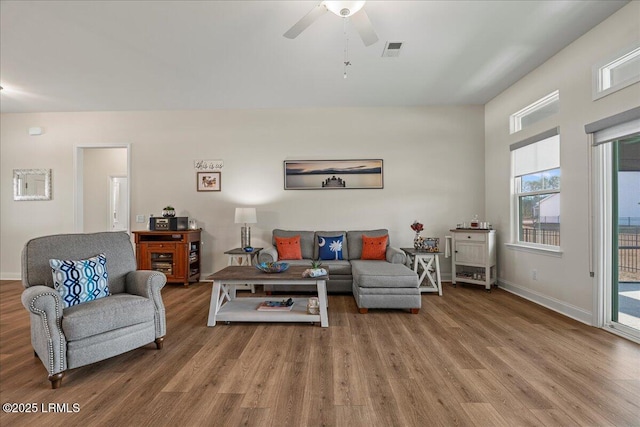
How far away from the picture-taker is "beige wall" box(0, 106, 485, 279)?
4.95m

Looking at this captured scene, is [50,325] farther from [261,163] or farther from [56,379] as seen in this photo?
[261,163]

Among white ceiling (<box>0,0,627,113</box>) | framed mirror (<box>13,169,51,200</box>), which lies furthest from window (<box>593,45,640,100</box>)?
framed mirror (<box>13,169,51,200</box>)

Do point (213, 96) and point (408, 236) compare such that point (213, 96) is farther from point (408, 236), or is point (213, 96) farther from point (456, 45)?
point (408, 236)

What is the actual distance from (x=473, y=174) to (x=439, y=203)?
0.77 meters

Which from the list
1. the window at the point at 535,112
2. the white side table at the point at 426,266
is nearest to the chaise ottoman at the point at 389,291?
the white side table at the point at 426,266

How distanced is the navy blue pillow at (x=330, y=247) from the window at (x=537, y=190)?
260 cm

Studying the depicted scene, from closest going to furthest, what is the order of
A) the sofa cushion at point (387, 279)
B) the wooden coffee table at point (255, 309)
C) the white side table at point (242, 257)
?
the wooden coffee table at point (255, 309) → the sofa cushion at point (387, 279) → the white side table at point (242, 257)

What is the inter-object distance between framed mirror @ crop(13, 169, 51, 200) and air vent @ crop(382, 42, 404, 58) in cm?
601

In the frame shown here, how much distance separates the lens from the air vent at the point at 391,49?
304cm

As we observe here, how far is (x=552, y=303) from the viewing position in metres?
3.39

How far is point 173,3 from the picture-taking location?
8.05ft

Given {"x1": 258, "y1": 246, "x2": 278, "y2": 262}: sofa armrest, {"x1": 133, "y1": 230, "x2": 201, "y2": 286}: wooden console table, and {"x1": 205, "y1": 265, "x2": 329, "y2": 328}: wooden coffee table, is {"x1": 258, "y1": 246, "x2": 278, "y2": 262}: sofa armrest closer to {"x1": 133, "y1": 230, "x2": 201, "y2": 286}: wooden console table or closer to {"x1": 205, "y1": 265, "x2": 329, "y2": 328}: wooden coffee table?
{"x1": 205, "y1": 265, "x2": 329, "y2": 328}: wooden coffee table

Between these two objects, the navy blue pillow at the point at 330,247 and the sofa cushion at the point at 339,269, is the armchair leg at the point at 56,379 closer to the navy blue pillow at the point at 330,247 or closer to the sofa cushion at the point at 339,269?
the sofa cushion at the point at 339,269

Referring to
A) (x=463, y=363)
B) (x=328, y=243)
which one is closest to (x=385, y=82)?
(x=328, y=243)
